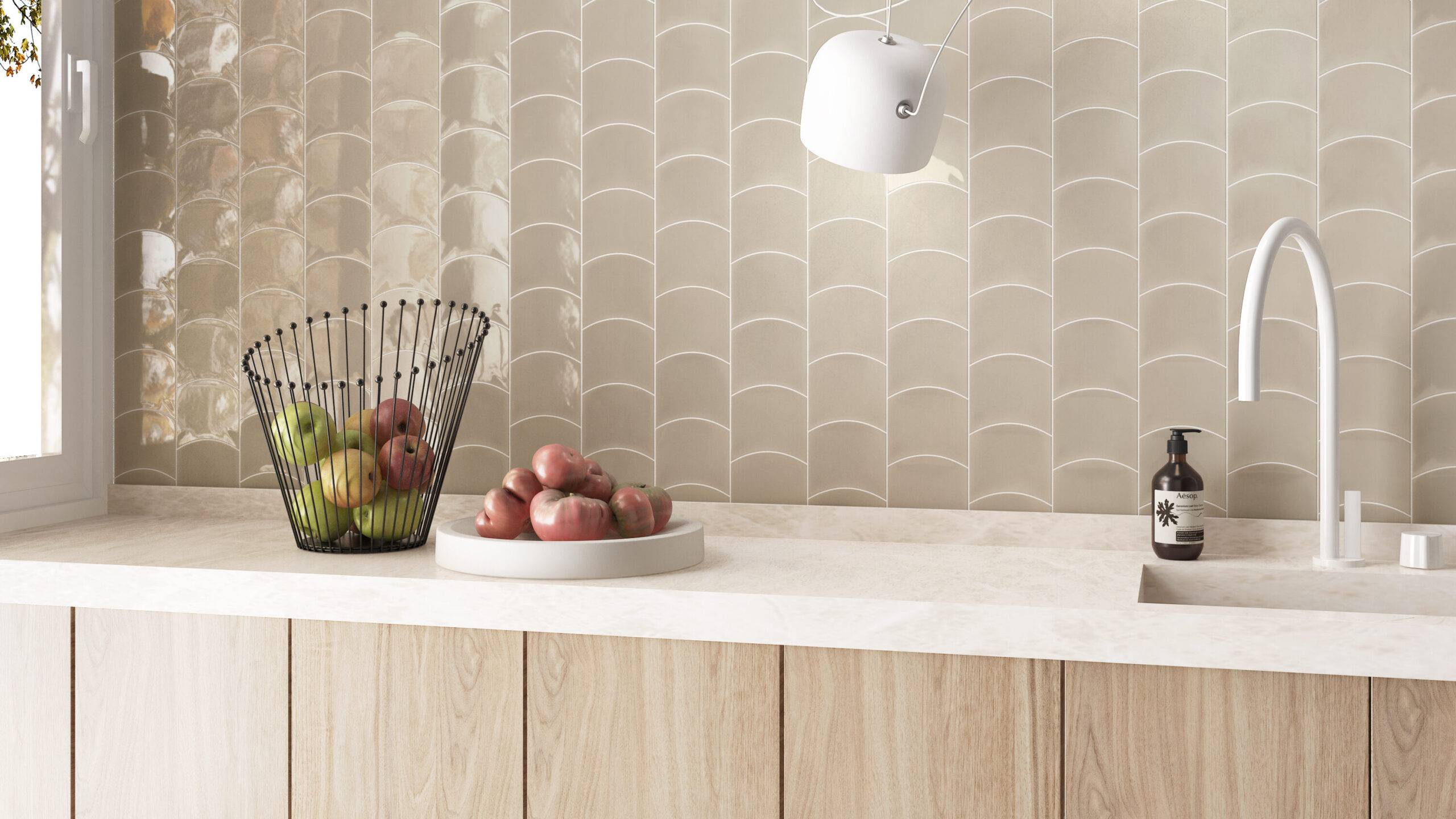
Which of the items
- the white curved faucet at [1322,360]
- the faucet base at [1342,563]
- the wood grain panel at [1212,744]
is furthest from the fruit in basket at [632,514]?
the faucet base at [1342,563]

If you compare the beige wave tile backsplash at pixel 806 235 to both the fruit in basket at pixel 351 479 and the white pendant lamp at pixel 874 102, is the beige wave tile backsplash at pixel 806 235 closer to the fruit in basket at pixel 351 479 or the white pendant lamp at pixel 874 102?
the white pendant lamp at pixel 874 102

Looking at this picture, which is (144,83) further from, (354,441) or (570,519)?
(570,519)

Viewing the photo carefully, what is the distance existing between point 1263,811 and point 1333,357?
1.97 feet

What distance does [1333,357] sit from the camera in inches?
52.6

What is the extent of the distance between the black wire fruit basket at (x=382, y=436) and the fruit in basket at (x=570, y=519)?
231 mm

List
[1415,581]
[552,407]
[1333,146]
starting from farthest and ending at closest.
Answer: [552,407] < [1333,146] < [1415,581]

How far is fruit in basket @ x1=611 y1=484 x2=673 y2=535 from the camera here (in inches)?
52.5

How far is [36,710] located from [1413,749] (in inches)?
62.8

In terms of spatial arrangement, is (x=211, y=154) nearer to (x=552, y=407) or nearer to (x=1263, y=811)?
(x=552, y=407)

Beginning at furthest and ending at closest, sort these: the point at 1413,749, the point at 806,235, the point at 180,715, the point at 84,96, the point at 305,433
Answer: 1. the point at 84,96
2. the point at 806,235
3. the point at 305,433
4. the point at 180,715
5. the point at 1413,749

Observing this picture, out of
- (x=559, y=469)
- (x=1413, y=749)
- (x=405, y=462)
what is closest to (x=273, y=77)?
(x=405, y=462)

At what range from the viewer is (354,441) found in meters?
1.41

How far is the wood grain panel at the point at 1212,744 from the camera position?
1.04 meters

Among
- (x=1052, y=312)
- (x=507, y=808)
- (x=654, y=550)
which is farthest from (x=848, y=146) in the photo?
(x=507, y=808)
